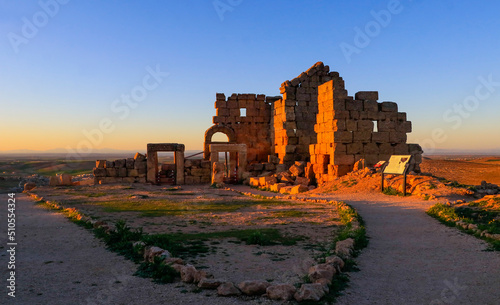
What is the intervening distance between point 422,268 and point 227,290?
263cm

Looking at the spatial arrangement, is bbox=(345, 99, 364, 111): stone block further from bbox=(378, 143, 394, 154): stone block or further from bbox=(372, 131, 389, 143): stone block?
bbox=(378, 143, 394, 154): stone block

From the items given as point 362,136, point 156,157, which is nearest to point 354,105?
point 362,136

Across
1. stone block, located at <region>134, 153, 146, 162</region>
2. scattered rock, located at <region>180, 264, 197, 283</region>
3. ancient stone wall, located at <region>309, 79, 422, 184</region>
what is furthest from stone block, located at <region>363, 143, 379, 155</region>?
scattered rock, located at <region>180, 264, 197, 283</region>

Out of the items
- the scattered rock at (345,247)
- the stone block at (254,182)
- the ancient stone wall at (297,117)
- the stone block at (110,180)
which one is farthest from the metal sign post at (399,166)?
the stone block at (110,180)

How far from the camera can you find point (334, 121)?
17.0 metres

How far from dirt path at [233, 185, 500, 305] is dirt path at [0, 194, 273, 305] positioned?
4.63 feet

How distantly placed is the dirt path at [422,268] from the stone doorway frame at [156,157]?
15226 mm

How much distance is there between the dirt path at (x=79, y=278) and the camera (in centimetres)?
408

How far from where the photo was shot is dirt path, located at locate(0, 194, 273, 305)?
408cm

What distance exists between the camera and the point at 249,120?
26.6m

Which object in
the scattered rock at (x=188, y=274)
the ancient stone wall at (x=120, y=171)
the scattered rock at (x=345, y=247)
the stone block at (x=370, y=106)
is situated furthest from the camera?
the ancient stone wall at (x=120, y=171)

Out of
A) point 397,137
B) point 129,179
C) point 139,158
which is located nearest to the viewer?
point 397,137

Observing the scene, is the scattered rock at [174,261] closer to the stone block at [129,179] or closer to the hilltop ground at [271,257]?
the hilltop ground at [271,257]

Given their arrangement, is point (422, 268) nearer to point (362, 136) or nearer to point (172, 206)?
point (172, 206)
